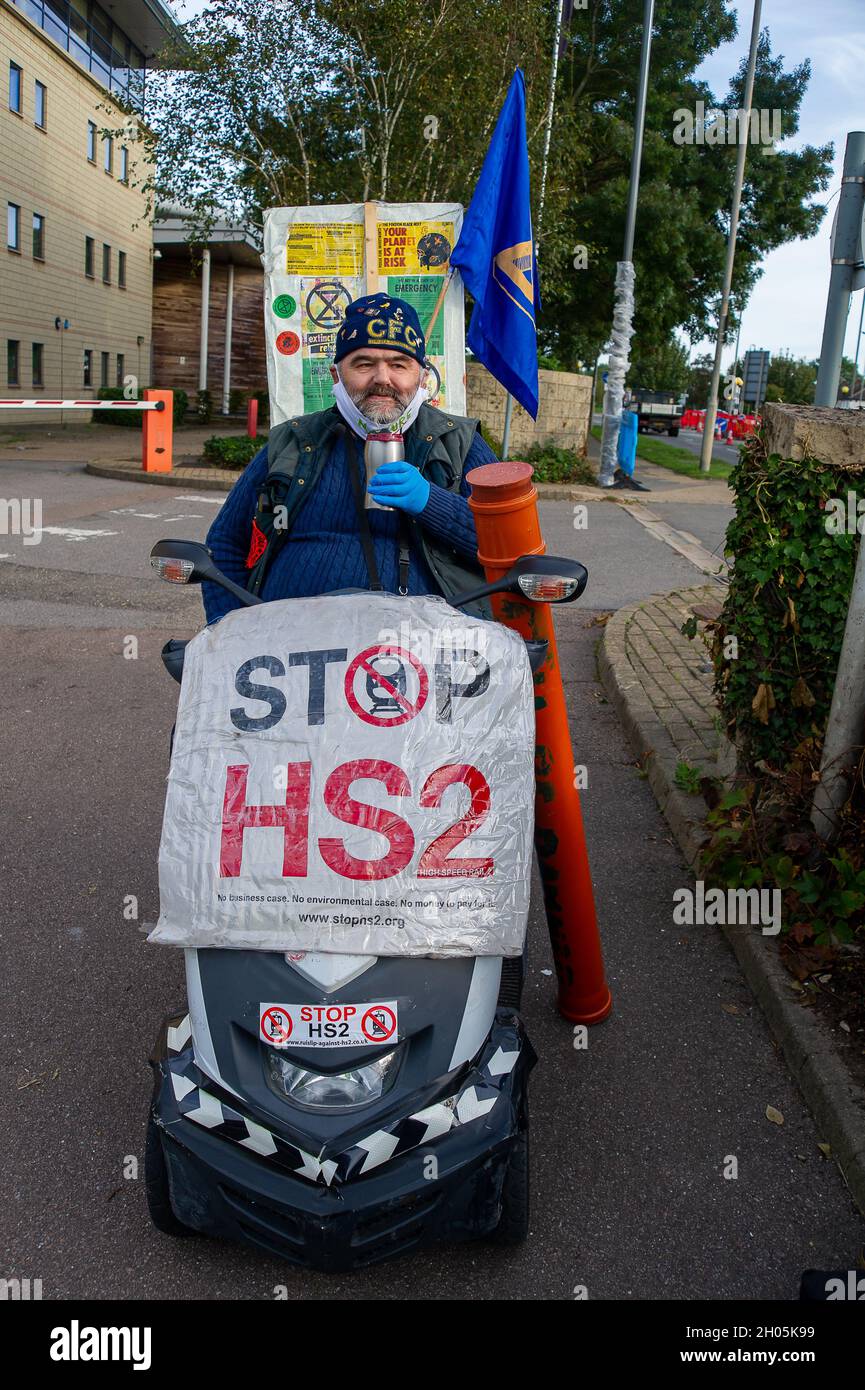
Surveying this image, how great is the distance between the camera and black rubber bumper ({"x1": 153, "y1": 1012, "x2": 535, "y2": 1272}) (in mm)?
2152

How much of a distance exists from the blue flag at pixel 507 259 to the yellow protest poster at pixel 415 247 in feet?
1.92

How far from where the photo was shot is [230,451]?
19.3m

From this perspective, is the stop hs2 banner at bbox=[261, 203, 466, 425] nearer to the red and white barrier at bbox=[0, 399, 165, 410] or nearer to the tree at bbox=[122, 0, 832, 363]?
the tree at bbox=[122, 0, 832, 363]

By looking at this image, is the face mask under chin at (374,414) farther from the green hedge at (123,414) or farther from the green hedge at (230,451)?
the green hedge at (123,414)

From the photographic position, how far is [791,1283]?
261 centimetres

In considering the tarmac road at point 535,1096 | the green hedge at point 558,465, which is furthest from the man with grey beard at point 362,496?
the green hedge at point 558,465

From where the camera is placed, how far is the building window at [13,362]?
3312cm

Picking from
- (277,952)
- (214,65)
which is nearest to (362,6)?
(214,65)

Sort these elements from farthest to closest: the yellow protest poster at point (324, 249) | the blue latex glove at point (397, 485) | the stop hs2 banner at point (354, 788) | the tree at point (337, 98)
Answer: the tree at point (337, 98)
the yellow protest poster at point (324, 249)
the blue latex glove at point (397, 485)
the stop hs2 banner at point (354, 788)

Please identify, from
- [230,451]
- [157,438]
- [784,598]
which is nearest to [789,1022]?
[784,598]

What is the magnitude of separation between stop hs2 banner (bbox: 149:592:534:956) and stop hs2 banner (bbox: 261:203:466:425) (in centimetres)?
580

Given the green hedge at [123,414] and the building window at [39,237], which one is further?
the green hedge at [123,414]

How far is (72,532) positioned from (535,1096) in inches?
405
